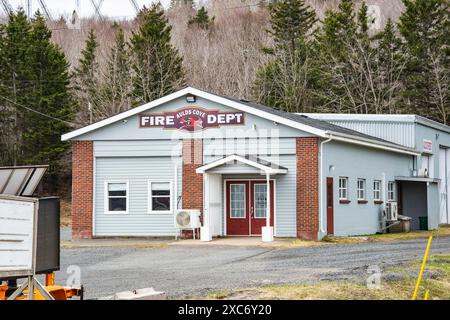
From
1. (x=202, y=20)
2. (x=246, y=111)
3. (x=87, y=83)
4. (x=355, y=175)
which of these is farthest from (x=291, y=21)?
(x=246, y=111)

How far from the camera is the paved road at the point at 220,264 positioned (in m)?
15.5

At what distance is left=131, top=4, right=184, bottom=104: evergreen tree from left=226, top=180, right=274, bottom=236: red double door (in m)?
28.7

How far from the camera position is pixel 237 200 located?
28703mm

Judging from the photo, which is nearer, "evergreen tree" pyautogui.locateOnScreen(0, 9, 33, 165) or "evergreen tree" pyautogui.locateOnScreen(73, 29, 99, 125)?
"evergreen tree" pyautogui.locateOnScreen(0, 9, 33, 165)

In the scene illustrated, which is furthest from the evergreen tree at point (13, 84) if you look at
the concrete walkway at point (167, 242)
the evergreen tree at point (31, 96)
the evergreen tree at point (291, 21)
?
the concrete walkway at point (167, 242)

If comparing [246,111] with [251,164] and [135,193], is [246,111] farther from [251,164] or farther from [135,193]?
[135,193]

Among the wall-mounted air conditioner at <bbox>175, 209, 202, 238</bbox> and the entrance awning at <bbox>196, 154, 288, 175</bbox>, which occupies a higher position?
the entrance awning at <bbox>196, 154, 288, 175</bbox>

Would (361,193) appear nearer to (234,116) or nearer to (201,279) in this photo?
(234,116)

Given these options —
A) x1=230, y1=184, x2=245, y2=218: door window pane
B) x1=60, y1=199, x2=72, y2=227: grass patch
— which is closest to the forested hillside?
x1=60, y1=199, x2=72, y2=227: grass patch

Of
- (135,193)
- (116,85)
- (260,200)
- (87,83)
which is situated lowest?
(260,200)

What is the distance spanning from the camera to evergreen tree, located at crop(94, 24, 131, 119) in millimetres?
57844

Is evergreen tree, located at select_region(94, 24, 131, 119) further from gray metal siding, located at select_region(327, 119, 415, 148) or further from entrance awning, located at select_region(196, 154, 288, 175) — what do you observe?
entrance awning, located at select_region(196, 154, 288, 175)

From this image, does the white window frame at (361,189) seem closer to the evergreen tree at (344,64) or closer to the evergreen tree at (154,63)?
the evergreen tree at (344,64)

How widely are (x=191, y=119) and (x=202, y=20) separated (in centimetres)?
5137
